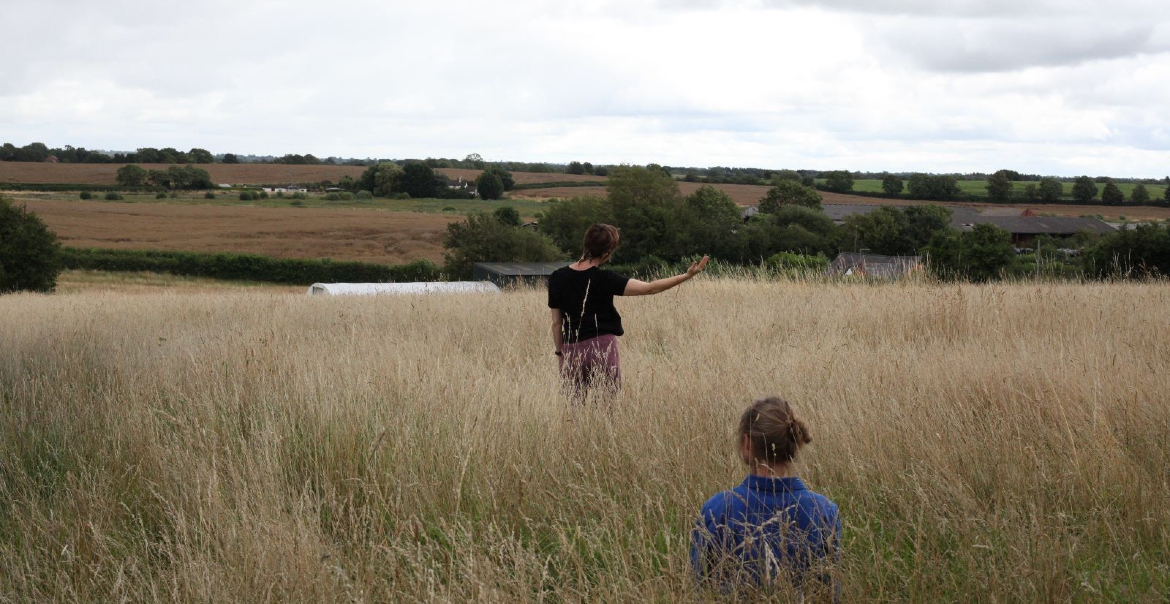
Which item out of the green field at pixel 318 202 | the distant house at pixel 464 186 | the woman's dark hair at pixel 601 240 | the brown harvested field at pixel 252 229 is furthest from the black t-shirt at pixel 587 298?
the distant house at pixel 464 186

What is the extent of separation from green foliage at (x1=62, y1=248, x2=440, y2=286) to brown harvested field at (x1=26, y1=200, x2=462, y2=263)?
83.8 inches

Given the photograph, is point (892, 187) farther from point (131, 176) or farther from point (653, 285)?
point (653, 285)

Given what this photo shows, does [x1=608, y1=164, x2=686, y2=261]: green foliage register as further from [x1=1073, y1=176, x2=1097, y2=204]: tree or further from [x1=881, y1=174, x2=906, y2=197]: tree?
[x1=1073, y1=176, x2=1097, y2=204]: tree

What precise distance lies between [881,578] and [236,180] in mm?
127311

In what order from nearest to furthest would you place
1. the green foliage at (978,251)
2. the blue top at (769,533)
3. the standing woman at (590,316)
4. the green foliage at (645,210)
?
the blue top at (769,533)
the standing woman at (590,316)
the green foliage at (978,251)
the green foliage at (645,210)

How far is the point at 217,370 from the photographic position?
627cm

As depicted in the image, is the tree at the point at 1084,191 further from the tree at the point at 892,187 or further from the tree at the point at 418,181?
the tree at the point at 418,181

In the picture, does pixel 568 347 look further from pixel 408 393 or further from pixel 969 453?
pixel 969 453

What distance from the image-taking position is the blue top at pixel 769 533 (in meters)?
2.94

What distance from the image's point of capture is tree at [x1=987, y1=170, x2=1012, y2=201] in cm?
A: 12375

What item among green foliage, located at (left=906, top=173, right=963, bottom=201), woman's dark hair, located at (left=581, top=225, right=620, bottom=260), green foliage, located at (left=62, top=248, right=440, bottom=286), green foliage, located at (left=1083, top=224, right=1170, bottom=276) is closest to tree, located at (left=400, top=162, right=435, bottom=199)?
green foliage, located at (left=62, top=248, right=440, bottom=286)

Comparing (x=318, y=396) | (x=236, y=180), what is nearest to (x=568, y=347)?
(x=318, y=396)

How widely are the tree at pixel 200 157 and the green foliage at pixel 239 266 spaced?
70.4 m

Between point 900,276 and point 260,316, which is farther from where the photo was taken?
point 900,276
